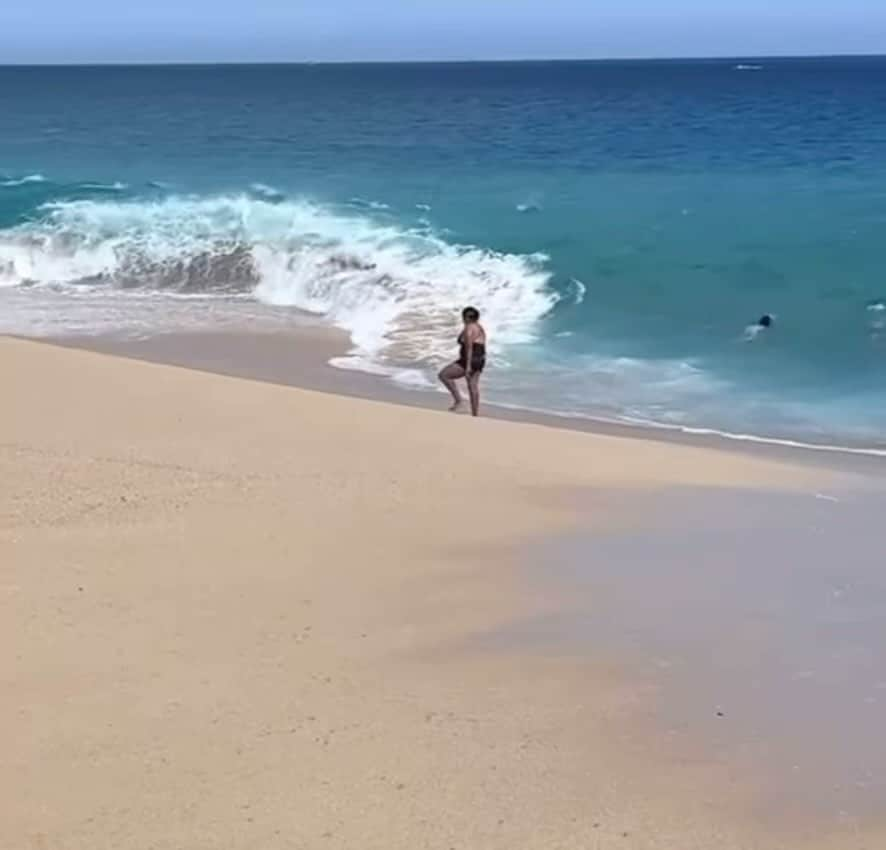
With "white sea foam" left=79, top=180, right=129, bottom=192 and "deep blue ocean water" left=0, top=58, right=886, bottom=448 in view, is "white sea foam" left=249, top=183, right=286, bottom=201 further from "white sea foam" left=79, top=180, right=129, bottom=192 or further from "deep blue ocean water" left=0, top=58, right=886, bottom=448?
"white sea foam" left=79, top=180, right=129, bottom=192

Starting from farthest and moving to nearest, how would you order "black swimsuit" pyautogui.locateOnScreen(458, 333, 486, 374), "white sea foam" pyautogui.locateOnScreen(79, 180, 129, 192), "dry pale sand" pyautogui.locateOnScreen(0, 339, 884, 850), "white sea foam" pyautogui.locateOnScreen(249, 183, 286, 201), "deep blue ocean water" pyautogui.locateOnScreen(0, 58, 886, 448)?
"white sea foam" pyautogui.locateOnScreen(79, 180, 129, 192) < "white sea foam" pyautogui.locateOnScreen(249, 183, 286, 201) < "deep blue ocean water" pyautogui.locateOnScreen(0, 58, 886, 448) < "black swimsuit" pyautogui.locateOnScreen(458, 333, 486, 374) < "dry pale sand" pyautogui.locateOnScreen(0, 339, 884, 850)

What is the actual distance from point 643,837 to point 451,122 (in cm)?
5905

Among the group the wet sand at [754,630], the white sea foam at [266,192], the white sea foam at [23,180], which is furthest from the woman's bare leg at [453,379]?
the white sea foam at [23,180]

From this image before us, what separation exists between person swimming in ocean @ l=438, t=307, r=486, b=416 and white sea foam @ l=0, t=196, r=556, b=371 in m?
2.62

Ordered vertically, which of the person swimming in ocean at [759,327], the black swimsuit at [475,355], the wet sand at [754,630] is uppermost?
the wet sand at [754,630]

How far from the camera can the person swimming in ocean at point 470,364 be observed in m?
13.7

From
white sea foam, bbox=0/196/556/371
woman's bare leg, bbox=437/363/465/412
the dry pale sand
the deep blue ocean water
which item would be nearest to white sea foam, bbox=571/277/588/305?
the deep blue ocean water

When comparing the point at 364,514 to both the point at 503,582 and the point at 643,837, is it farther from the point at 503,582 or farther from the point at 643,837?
the point at 643,837

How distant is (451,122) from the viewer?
6247cm

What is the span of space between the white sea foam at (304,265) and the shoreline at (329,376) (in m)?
0.64

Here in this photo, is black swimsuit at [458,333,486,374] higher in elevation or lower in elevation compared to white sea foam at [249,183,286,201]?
higher

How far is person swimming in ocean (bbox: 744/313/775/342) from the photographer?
18.8 meters

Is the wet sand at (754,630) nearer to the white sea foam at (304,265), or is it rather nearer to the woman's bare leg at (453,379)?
the woman's bare leg at (453,379)

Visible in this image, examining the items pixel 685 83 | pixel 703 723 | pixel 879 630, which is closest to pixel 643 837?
pixel 703 723
